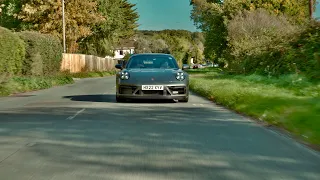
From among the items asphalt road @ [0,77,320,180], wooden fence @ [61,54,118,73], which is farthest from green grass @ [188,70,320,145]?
wooden fence @ [61,54,118,73]

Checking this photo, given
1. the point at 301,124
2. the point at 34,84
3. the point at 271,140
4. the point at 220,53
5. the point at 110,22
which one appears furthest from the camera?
the point at 110,22

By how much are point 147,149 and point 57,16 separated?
1690 inches

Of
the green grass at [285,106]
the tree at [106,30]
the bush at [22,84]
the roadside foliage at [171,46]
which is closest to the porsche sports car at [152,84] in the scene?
the green grass at [285,106]

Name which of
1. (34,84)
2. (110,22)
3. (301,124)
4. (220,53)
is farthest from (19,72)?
→ (110,22)

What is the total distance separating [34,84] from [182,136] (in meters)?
18.1

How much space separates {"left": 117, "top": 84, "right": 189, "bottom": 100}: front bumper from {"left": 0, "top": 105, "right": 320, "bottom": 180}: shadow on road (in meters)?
3.06

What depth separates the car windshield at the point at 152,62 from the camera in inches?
614

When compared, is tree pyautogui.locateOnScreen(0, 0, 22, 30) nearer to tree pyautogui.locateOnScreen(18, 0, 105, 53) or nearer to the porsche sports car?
tree pyautogui.locateOnScreen(18, 0, 105, 53)

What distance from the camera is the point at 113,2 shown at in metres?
60.1

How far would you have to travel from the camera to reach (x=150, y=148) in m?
6.92

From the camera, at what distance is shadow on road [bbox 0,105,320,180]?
216 inches

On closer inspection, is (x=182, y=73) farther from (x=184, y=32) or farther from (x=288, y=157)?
(x=184, y=32)

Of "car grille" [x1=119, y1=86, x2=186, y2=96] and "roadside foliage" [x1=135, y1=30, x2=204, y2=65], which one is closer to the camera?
"car grille" [x1=119, y1=86, x2=186, y2=96]

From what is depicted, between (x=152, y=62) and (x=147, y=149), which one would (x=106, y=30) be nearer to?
(x=152, y=62)
